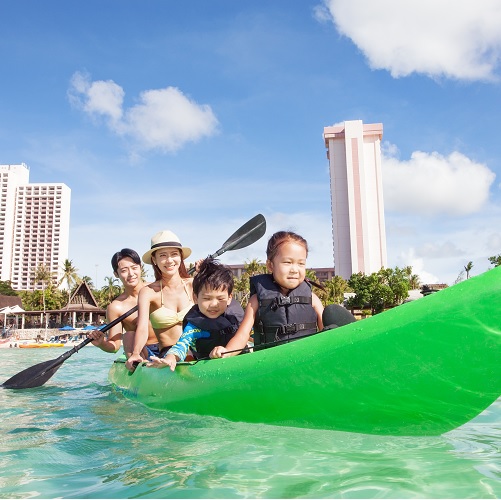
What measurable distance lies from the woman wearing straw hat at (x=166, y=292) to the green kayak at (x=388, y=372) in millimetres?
1283

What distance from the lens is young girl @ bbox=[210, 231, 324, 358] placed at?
9.73 feet

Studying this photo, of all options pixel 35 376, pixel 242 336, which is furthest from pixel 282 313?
pixel 35 376

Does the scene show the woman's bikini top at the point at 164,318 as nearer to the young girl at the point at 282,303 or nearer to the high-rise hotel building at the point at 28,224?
the young girl at the point at 282,303

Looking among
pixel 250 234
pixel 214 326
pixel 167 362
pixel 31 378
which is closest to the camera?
pixel 167 362

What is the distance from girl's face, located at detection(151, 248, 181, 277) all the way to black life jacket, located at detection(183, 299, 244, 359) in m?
0.79

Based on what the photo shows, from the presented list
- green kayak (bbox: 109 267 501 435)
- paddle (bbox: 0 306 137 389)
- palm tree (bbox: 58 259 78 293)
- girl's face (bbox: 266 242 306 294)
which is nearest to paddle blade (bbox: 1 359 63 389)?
paddle (bbox: 0 306 137 389)

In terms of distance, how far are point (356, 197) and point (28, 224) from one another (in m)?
77.1

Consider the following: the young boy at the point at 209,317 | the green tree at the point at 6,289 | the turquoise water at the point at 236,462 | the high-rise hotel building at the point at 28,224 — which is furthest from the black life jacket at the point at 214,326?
the high-rise hotel building at the point at 28,224

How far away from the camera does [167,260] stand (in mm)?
4082

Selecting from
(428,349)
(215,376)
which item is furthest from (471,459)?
(215,376)

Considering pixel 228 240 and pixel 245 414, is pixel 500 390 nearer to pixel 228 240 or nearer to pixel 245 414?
pixel 245 414

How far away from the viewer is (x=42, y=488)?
1952mm

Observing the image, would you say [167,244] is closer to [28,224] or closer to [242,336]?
[242,336]

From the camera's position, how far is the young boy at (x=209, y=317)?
10.8ft
